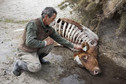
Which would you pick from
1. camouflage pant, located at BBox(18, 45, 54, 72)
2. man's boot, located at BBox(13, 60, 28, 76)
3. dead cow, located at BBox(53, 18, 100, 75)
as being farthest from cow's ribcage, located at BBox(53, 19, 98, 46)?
man's boot, located at BBox(13, 60, 28, 76)

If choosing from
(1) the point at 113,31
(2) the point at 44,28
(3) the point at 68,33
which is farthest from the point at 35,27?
(1) the point at 113,31

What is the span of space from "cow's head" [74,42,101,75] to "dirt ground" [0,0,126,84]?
103 millimetres

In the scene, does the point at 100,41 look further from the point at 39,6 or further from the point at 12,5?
the point at 12,5

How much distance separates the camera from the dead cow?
3734 mm

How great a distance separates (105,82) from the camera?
3.46 meters

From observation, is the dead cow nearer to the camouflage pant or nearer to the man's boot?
the camouflage pant

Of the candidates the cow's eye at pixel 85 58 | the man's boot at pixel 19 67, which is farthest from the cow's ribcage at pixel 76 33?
the man's boot at pixel 19 67

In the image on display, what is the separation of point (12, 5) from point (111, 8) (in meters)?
5.00

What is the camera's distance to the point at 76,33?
4.52 metres

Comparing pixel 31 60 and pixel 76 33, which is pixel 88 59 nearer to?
pixel 76 33

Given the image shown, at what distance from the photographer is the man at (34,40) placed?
3018 millimetres

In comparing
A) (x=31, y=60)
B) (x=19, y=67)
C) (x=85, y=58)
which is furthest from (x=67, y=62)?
(x=19, y=67)

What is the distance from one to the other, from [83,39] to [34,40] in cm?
171

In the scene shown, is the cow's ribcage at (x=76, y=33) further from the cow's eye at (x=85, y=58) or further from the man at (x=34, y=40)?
the man at (x=34, y=40)
